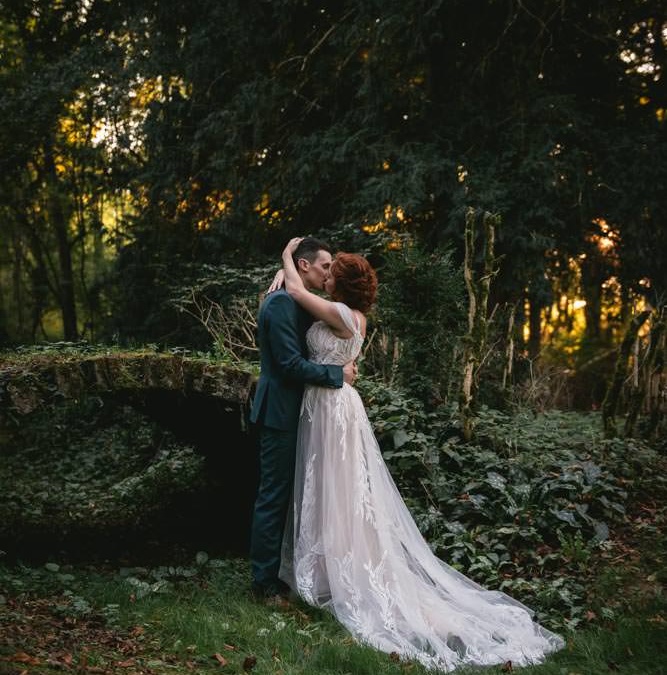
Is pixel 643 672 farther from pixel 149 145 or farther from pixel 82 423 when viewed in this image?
pixel 149 145

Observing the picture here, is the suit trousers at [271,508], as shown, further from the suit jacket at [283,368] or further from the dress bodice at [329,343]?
the dress bodice at [329,343]

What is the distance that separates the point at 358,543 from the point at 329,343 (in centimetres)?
133

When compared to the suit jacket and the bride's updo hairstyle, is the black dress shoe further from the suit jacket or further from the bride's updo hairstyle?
the bride's updo hairstyle

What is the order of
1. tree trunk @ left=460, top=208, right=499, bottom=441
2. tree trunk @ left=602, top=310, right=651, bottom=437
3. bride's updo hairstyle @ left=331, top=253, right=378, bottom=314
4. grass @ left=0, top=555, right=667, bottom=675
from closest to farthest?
grass @ left=0, top=555, right=667, bottom=675, bride's updo hairstyle @ left=331, top=253, right=378, bottom=314, tree trunk @ left=460, top=208, right=499, bottom=441, tree trunk @ left=602, top=310, right=651, bottom=437

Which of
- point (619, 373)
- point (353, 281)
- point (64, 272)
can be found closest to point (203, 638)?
point (353, 281)

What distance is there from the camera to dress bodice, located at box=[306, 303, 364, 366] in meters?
4.90

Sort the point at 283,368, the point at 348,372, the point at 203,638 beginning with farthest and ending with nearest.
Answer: the point at 348,372 < the point at 283,368 < the point at 203,638

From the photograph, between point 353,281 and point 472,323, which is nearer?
point 353,281

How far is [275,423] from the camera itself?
484 centimetres

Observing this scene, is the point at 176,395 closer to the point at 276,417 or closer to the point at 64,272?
the point at 276,417

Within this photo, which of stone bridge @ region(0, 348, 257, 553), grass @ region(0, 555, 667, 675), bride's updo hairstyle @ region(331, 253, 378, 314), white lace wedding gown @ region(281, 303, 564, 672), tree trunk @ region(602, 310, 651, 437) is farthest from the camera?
tree trunk @ region(602, 310, 651, 437)

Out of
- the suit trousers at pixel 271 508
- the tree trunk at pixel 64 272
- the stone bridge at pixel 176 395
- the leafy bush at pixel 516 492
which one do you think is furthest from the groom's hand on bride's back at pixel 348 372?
the tree trunk at pixel 64 272

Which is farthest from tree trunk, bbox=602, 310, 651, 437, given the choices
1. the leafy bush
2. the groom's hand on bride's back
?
the groom's hand on bride's back

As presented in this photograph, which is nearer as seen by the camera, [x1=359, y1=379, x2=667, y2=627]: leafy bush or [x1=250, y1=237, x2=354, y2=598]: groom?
[x1=250, y1=237, x2=354, y2=598]: groom
